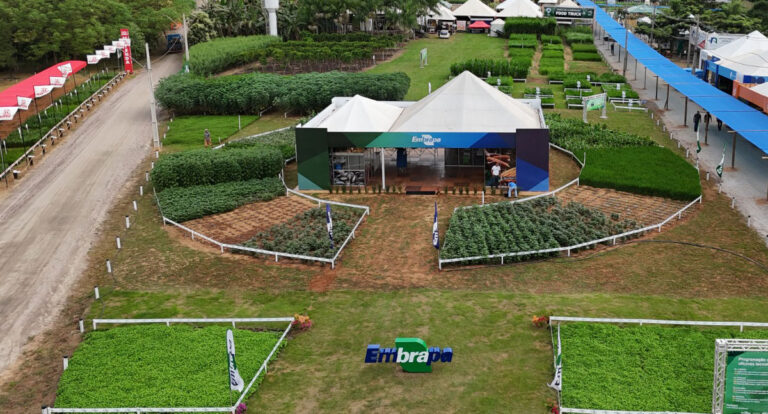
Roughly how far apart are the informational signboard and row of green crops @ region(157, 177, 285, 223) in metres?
27.9

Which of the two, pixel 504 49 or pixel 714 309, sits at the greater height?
pixel 504 49

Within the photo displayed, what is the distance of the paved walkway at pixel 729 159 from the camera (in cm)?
3894

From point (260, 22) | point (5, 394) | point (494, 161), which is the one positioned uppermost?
point (260, 22)

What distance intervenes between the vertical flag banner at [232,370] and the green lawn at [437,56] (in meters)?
47.5

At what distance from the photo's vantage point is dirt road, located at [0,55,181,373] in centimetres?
3047

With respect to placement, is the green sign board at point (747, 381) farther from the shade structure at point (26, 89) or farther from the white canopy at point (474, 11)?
the white canopy at point (474, 11)

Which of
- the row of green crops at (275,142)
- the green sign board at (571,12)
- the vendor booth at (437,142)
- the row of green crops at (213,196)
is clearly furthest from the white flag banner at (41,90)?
the green sign board at (571,12)

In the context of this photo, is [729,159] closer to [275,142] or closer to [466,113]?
[466,113]

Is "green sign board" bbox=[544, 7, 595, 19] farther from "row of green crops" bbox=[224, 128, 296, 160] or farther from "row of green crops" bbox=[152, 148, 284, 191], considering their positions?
"row of green crops" bbox=[152, 148, 284, 191]

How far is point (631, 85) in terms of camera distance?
7262 cm

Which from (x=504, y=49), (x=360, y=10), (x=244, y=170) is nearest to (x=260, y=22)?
(x=360, y=10)

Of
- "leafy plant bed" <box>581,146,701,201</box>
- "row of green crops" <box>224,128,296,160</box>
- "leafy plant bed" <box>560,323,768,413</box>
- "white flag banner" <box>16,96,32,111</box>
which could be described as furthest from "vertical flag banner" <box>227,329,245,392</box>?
"white flag banner" <box>16,96,32,111</box>

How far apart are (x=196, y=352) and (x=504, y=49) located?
74.4 m

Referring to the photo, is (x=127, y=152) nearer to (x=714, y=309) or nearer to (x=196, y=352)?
(x=196, y=352)
